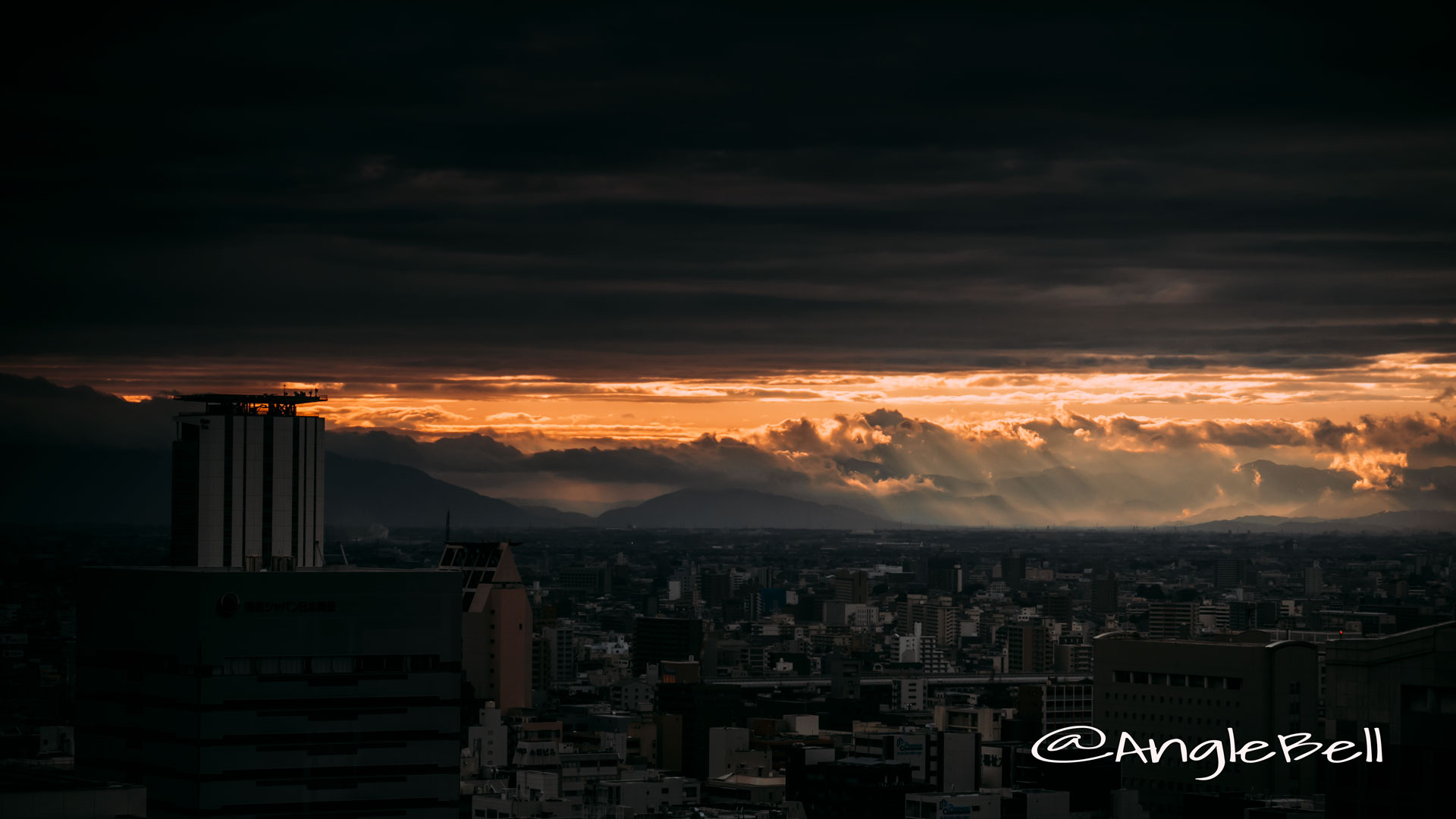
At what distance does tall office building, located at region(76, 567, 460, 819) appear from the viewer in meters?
77.8

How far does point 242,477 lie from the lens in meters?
145

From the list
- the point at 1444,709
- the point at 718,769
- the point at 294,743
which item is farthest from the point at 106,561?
the point at 1444,709

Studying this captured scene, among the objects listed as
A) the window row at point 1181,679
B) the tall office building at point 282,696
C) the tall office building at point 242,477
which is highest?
the tall office building at point 242,477

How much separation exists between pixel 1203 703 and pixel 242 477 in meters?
69.4

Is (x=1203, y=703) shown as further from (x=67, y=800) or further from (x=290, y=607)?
(x=67, y=800)

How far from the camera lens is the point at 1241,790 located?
4788 inches

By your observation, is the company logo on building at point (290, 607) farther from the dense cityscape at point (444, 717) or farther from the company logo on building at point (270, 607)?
the dense cityscape at point (444, 717)

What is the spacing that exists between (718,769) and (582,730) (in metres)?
29.2

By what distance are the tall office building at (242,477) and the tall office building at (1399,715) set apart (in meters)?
109

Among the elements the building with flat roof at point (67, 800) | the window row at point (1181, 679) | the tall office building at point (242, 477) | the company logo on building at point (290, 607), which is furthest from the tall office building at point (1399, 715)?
the tall office building at point (242, 477)

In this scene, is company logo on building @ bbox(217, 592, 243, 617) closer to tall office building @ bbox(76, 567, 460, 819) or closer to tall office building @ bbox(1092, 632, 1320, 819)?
tall office building @ bbox(76, 567, 460, 819)

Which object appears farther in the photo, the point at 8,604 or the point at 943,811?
the point at 8,604

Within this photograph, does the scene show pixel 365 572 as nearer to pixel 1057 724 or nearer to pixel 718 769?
pixel 718 769

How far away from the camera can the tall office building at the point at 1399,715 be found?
41438 mm
